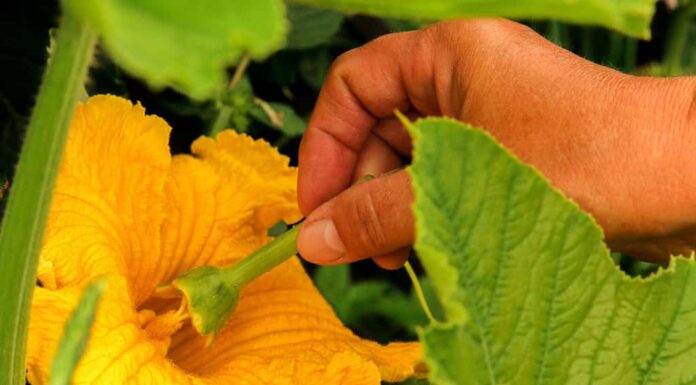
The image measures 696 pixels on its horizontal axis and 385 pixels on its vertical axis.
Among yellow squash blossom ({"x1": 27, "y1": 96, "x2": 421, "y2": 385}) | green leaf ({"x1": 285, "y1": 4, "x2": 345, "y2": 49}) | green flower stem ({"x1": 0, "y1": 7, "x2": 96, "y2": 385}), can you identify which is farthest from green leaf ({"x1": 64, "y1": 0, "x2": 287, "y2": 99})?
green leaf ({"x1": 285, "y1": 4, "x2": 345, "y2": 49})

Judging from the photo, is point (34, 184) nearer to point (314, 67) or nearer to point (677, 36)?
point (314, 67)

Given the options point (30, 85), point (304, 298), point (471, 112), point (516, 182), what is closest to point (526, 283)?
point (516, 182)

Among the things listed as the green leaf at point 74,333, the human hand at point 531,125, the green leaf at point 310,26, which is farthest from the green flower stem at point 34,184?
the green leaf at point 310,26

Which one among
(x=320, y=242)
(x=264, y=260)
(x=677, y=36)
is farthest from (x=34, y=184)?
(x=677, y=36)

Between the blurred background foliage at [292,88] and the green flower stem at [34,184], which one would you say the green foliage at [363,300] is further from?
the green flower stem at [34,184]

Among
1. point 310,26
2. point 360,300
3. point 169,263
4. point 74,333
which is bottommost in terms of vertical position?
point 360,300

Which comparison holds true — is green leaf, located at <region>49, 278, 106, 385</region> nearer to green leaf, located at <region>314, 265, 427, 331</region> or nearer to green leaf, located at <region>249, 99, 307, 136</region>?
green leaf, located at <region>249, 99, 307, 136</region>

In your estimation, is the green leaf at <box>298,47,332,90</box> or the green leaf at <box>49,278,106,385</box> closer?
the green leaf at <box>49,278,106,385</box>
